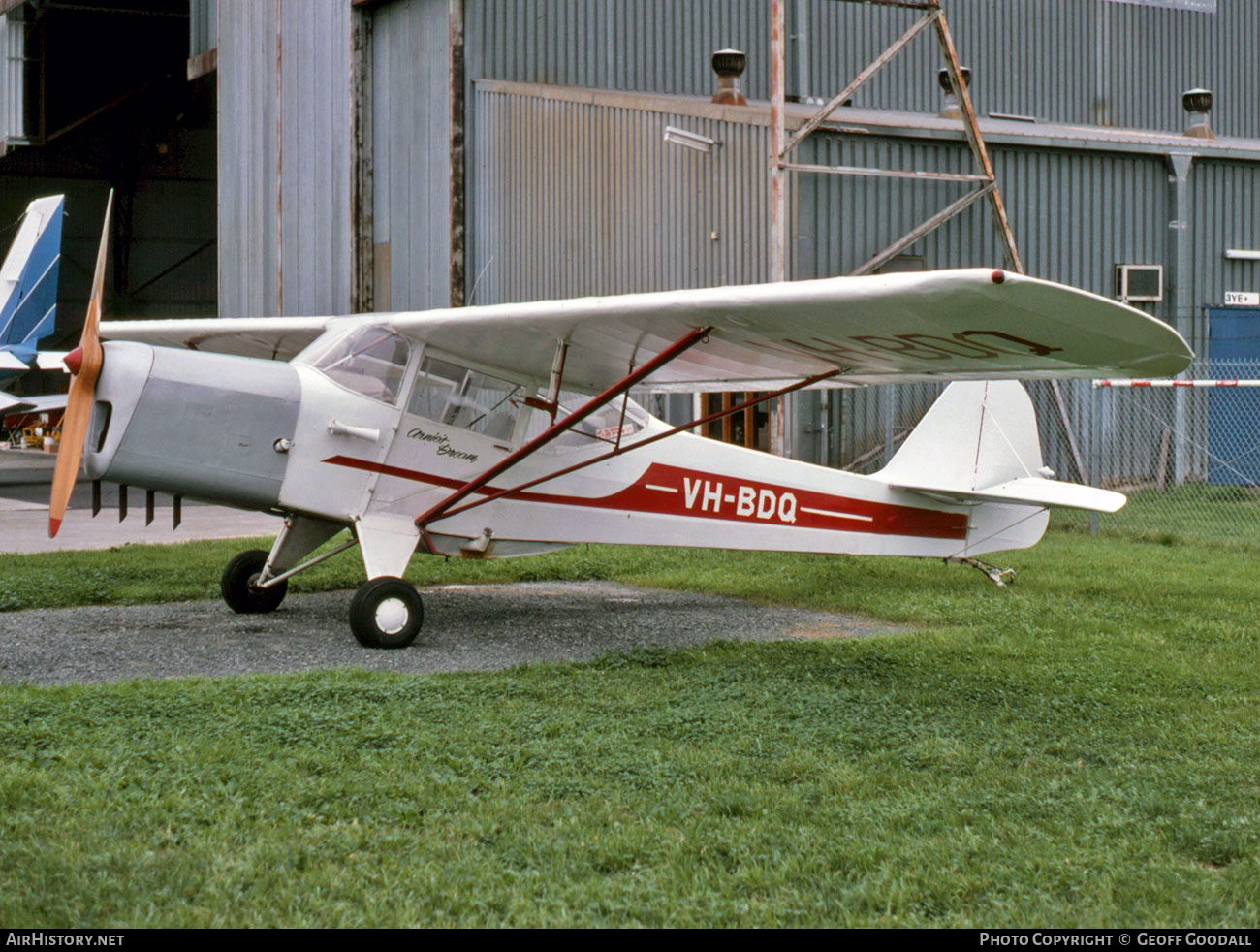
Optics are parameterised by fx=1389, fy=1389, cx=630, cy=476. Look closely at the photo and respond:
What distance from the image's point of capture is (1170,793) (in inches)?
195

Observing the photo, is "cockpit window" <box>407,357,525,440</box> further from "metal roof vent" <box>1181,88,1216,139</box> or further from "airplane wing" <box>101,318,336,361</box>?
"metal roof vent" <box>1181,88,1216,139</box>

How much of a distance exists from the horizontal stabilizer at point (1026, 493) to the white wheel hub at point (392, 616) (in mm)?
4054

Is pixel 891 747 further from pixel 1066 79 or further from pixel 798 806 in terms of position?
pixel 1066 79

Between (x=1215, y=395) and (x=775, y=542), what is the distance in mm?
11614

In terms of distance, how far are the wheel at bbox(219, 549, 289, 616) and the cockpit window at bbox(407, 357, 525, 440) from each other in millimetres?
1714

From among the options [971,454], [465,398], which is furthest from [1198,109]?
[465,398]

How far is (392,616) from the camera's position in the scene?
27.5 feet

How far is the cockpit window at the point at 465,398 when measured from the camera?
9008 mm

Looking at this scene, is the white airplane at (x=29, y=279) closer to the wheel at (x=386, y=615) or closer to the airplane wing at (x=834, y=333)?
the airplane wing at (x=834, y=333)

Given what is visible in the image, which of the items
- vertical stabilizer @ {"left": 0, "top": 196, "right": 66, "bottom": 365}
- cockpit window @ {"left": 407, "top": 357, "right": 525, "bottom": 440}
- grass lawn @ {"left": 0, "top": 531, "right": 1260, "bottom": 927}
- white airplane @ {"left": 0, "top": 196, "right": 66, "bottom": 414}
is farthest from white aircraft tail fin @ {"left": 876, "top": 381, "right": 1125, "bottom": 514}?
vertical stabilizer @ {"left": 0, "top": 196, "right": 66, "bottom": 365}

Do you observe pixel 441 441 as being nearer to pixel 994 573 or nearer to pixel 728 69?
pixel 994 573

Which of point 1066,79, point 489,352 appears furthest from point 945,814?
point 1066,79

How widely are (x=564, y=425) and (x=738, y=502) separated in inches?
80.3

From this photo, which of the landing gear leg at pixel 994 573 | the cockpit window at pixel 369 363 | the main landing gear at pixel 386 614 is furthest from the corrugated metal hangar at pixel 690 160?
the main landing gear at pixel 386 614
